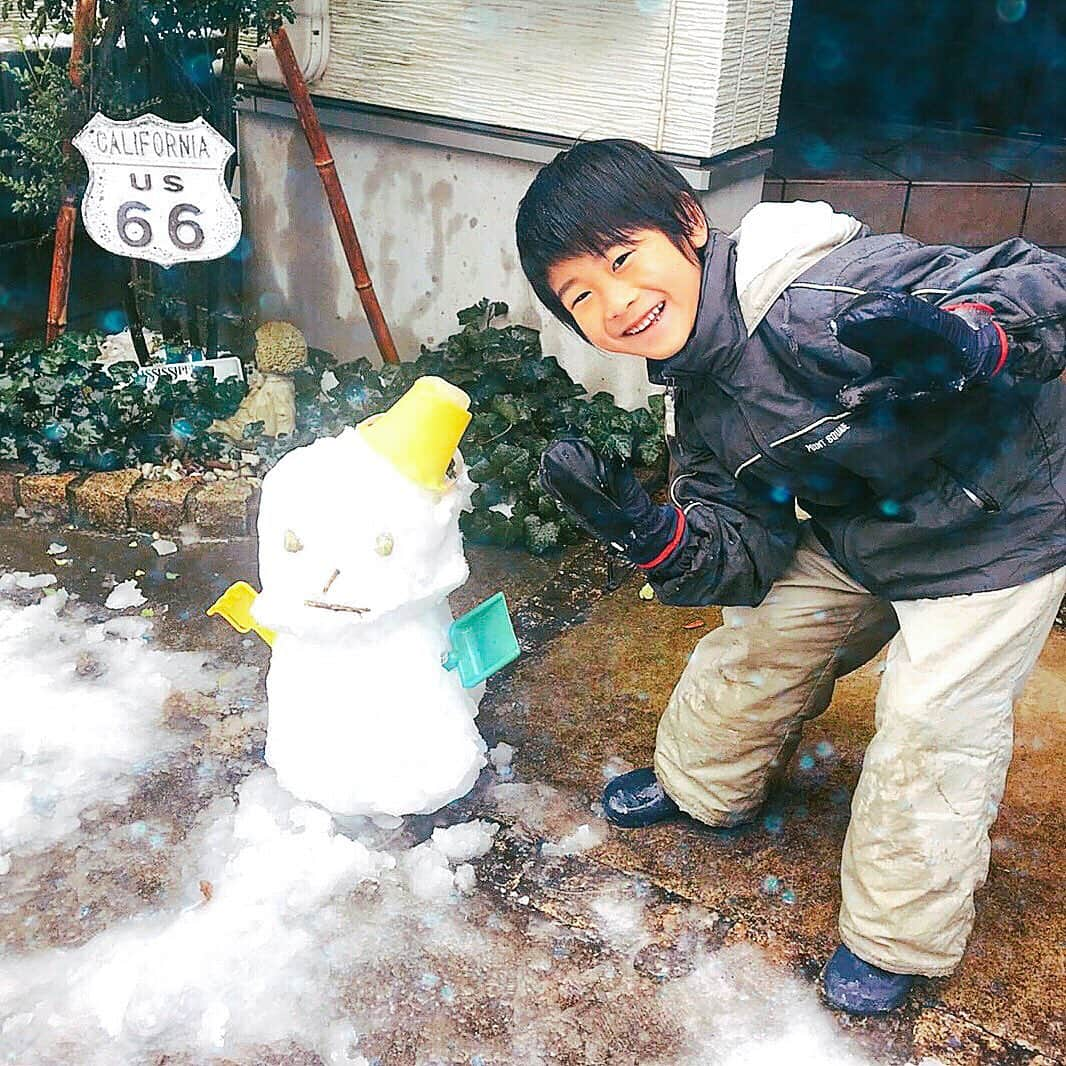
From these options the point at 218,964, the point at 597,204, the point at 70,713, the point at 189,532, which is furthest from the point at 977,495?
the point at 189,532

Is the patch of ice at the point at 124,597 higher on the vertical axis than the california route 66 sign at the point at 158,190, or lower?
→ lower

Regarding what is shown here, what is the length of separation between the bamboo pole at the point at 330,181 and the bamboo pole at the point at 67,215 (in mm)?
553

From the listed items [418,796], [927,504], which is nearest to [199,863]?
[418,796]

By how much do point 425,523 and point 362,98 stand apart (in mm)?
2427

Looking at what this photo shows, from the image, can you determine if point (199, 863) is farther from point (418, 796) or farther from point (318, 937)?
point (418, 796)

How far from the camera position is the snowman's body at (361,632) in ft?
7.18

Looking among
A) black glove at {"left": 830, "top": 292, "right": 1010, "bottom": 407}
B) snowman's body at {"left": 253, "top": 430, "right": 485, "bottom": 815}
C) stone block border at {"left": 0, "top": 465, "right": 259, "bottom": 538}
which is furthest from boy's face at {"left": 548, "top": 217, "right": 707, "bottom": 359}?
stone block border at {"left": 0, "top": 465, "right": 259, "bottom": 538}

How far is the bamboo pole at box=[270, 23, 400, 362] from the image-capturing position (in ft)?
12.1

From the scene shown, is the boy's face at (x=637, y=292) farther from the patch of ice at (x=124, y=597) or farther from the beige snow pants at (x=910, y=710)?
the patch of ice at (x=124, y=597)

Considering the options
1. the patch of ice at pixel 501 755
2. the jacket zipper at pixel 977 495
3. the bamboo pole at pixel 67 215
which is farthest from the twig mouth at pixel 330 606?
the bamboo pole at pixel 67 215

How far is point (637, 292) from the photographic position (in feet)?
6.10

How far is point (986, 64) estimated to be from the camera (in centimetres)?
572

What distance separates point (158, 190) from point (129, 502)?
98 centimetres

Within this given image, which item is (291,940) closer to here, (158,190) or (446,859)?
(446,859)
